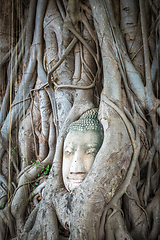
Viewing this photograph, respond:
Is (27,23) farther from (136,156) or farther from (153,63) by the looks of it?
(136,156)

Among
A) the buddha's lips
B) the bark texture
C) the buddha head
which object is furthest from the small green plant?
the buddha's lips

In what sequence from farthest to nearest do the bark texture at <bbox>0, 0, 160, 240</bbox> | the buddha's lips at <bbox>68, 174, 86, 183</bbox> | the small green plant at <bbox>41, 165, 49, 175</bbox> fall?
the small green plant at <bbox>41, 165, 49, 175</bbox> < the buddha's lips at <bbox>68, 174, 86, 183</bbox> < the bark texture at <bbox>0, 0, 160, 240</bbox>

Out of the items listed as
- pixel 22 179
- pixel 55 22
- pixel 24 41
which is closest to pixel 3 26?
pixel 24 41

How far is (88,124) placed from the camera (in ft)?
6.45

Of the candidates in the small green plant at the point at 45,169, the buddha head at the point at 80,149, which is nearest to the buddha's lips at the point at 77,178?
the buddha head at the point at 80,149

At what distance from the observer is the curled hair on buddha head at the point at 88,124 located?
6.31 feet

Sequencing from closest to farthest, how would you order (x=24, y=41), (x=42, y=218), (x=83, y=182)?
(x=83, y=182) → (x=42, y=218) → (x=24, y=41)

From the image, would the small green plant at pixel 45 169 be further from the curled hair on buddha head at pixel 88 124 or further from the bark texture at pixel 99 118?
the curled hair on buddha head at pixel 88 124

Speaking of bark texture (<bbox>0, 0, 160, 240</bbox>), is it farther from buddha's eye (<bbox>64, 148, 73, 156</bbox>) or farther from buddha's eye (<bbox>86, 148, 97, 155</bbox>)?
buddha's eye (<bbox>64, 148, 73, 156</bbox>)

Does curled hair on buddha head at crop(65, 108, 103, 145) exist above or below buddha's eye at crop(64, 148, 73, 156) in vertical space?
above

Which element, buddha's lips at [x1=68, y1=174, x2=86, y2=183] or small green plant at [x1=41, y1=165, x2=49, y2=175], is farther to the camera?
small green plant at [x1=41, y1=165, x2=49, y2=175]

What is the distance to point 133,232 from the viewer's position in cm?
181

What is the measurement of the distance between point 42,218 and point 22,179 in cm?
87

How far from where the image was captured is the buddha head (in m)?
1.84
